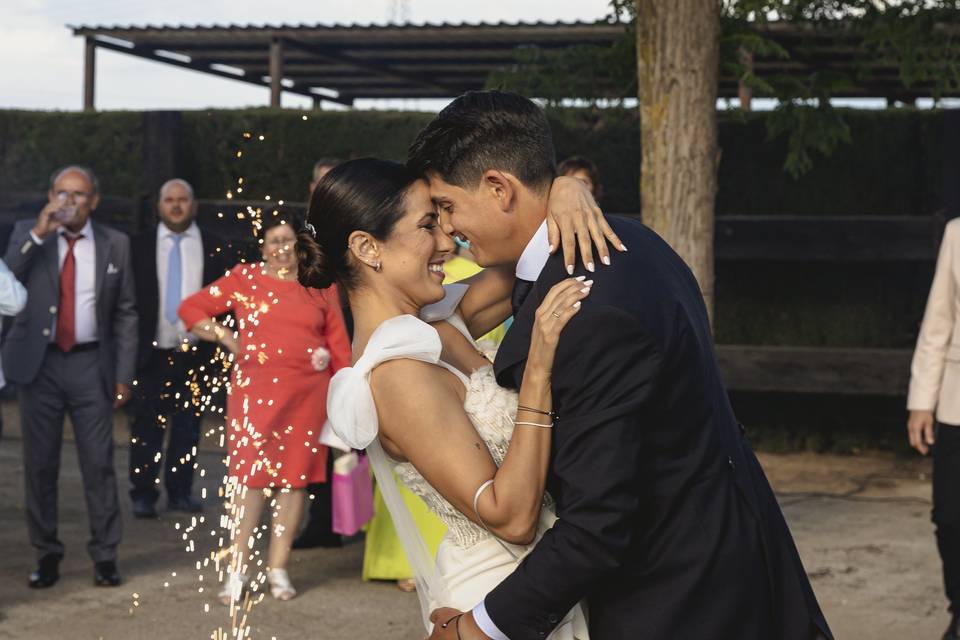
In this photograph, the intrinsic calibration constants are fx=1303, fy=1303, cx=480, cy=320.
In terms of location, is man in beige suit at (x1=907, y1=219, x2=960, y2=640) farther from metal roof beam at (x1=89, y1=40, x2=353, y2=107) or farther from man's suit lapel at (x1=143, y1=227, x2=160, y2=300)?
metal roof beam at (x1=89, y1=40, x2=353, y2=107)

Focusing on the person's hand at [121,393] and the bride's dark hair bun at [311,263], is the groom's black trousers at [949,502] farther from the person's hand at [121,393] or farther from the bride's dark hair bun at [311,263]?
the person's hand at [121,393]

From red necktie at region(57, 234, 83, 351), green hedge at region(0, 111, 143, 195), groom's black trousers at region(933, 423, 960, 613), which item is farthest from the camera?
green hedge at region(0, 111, 143, 195)

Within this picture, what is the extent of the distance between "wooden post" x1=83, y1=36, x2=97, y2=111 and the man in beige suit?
11.0 metres

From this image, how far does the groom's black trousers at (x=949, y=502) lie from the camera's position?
5.44 m

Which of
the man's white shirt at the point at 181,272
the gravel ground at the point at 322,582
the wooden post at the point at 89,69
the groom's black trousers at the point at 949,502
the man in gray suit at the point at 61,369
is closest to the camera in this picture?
the groom's black trousers at the point at 949,502

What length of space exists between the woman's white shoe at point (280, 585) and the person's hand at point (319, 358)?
1.08 metres

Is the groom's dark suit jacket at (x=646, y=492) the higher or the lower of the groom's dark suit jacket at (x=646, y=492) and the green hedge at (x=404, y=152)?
the lower

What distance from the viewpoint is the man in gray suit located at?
6.80 m

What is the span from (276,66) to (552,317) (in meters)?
11.5

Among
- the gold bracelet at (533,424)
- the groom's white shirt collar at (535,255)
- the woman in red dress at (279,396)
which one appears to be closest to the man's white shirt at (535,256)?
the groom's white shirt collar at (535,255)

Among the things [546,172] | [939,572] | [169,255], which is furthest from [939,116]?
[546,172]

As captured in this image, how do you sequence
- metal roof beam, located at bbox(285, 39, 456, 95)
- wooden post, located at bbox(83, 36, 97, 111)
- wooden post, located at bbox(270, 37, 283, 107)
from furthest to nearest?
1. wooden post, located at bbox(83, 36, 97, 111)
2. metal roof beam, located at bbox(285, 39, 456, 95)
3. wooden post, located at bbox(270, 37, 283, 107)

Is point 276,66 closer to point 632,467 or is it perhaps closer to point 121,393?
point 121,393

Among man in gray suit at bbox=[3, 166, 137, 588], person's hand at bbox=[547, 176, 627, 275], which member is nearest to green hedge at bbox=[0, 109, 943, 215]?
man in gray suit at bbox=[3, 166, 137, 588]
